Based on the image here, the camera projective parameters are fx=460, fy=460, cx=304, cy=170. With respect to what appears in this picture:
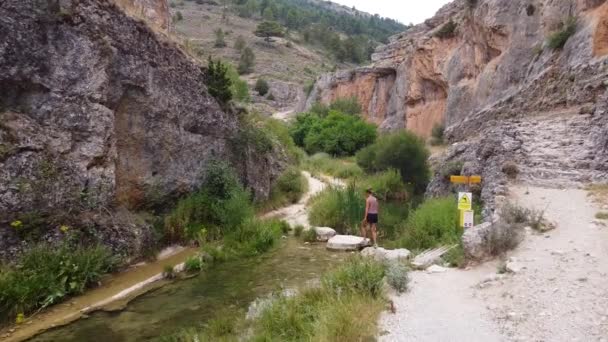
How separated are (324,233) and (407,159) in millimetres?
9138

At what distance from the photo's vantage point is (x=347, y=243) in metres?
13.8

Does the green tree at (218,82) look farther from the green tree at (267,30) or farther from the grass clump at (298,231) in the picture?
the green tree at (267,30)

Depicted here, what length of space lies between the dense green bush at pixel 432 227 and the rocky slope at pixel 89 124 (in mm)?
7154

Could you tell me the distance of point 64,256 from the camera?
386 inches

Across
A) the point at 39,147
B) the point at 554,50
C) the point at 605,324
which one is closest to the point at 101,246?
the point at 39,147

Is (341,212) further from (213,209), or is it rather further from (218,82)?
(218,82)

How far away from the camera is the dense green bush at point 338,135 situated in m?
39.2

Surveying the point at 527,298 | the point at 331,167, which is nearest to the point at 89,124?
the point at 527,298

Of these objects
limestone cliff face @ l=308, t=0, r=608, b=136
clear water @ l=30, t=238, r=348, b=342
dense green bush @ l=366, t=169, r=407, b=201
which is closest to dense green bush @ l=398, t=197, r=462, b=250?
clear water @ l=30, t=238, r=348, b=342

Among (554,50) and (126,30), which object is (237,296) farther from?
(554,50)

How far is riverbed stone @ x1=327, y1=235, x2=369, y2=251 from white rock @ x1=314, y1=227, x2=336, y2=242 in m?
0.76

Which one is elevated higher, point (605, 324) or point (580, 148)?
point (580, 148)

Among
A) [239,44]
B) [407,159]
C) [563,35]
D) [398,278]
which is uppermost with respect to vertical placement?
[239,44]

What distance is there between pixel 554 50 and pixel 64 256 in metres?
19.9
